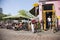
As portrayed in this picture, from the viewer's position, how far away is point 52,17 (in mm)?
937

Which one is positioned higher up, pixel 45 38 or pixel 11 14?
pixel 11 14

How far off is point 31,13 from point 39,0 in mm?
86

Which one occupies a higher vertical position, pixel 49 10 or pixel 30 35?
pixel 49 10

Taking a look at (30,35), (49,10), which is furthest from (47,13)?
(30,35)

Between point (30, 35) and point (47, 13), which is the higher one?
point (47, 13)

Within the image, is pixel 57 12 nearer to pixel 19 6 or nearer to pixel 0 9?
pixel 19 6

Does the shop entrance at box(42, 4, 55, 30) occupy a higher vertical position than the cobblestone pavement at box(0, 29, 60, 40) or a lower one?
higher

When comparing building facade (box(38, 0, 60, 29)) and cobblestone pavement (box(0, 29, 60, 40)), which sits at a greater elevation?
building facade (box(38, 0, 60, 29))

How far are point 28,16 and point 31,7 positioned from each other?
2.1 inches

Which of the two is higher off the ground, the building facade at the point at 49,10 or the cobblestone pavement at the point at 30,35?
the building facade at the point at 49,10

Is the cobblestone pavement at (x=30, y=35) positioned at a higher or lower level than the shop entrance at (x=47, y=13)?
lower

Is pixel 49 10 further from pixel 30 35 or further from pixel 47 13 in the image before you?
pixel 30 35

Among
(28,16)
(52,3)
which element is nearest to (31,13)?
(28,16)

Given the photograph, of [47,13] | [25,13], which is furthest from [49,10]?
[25,13]
